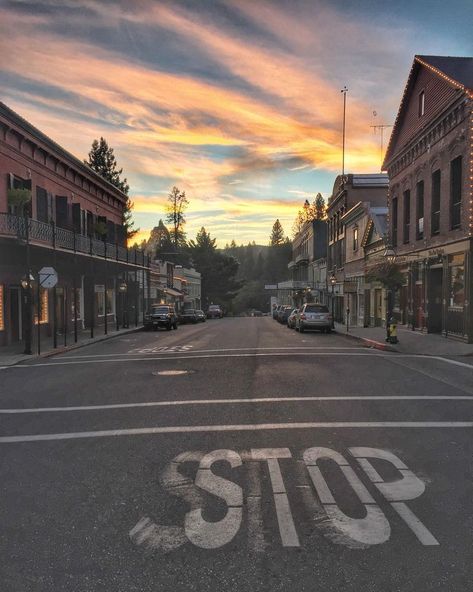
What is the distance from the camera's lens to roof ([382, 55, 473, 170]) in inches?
783

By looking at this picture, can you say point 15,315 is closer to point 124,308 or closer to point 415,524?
point 124,308

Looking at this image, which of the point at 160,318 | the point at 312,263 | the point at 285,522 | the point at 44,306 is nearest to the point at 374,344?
the point at 44,306

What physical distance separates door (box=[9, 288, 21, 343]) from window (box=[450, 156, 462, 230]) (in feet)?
57.8

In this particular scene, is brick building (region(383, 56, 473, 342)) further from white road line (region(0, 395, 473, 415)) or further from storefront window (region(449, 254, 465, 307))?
white road line (region(0, 395, 473, 415))

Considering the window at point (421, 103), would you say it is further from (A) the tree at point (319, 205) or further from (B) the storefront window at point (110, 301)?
(A) the tree at point (319, 205)

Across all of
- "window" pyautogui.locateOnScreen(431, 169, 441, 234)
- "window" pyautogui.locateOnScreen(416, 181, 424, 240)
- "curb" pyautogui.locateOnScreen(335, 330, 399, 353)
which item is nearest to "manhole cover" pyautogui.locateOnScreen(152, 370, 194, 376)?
"curb" pyautogui.locateOnScreen(335, 330, 399, 353)

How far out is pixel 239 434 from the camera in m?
6.88

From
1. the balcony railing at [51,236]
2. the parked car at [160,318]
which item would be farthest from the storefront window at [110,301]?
the balcony railing at [51,236]

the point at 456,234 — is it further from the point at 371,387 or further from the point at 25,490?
the point at 25,490

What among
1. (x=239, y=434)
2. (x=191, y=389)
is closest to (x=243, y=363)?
(x=191, y=389)

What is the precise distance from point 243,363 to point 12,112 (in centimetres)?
1383

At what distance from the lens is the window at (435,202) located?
2206 centimetres

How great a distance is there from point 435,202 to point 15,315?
18.3m

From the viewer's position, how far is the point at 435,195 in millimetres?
22453
